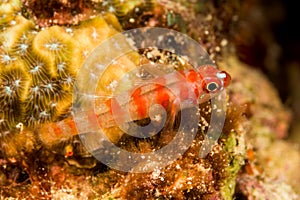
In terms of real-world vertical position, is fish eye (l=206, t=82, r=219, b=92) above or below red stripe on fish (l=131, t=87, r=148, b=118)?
above

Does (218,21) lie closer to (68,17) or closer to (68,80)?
(68,17)

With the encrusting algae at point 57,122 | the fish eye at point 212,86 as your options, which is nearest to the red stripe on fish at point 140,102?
the encrusting algae at point 57,122

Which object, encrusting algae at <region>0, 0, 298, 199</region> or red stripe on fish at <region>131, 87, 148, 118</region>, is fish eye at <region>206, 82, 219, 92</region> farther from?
red stripe on fish at <region>131, 87, 148, 118</region>

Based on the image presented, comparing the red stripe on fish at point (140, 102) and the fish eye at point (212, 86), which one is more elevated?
the fish eye at point (212, 86)

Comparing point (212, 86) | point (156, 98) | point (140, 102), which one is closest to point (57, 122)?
point (140, 102)

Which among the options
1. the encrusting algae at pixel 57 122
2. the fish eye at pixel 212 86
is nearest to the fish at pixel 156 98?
the fish eye at pixel 212 86

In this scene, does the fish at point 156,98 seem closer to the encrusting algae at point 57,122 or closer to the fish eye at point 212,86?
the fish eye at point 212,86

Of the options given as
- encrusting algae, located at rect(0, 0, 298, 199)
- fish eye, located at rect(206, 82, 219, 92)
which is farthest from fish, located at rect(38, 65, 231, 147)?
encrusting algae, located at rect(0, 0, 298, 199)

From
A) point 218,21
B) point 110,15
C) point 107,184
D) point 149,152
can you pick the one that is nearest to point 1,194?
point 107,184
